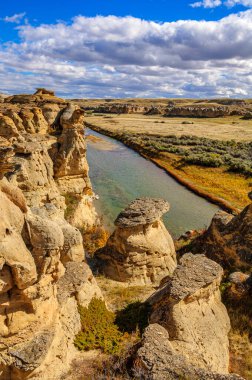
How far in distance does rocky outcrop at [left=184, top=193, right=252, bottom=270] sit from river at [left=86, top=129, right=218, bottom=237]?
22.4 feet

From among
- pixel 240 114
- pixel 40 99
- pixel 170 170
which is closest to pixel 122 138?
pixel 170 170

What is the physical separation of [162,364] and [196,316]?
7.71 feet

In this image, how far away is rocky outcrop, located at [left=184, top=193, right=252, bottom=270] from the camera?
1518cm

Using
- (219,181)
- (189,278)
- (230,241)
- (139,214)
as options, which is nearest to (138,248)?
(139,214)

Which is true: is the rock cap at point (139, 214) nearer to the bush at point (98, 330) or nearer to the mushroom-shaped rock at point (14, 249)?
the bush at point (98, 330)

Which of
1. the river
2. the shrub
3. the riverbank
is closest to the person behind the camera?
the shrub

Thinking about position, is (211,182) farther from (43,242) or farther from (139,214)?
(43,242)

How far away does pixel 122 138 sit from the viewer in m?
69.6

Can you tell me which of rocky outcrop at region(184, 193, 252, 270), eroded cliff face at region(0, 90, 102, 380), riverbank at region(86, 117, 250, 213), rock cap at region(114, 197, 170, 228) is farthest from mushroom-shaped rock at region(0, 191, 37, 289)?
riverbank at region(86, 117, 250, 213)

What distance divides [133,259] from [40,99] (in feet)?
82.4

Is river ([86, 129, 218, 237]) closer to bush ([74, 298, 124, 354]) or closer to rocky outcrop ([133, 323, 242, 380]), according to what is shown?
bush ([74, 298, 124, 354])

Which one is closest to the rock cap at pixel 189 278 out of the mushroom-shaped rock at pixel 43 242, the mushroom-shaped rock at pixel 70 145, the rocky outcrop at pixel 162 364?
the rocky outcrop at pixel 162 364

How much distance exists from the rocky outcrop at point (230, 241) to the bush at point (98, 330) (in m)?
6.78

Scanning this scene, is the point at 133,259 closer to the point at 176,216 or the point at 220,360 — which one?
the point at 220,360
